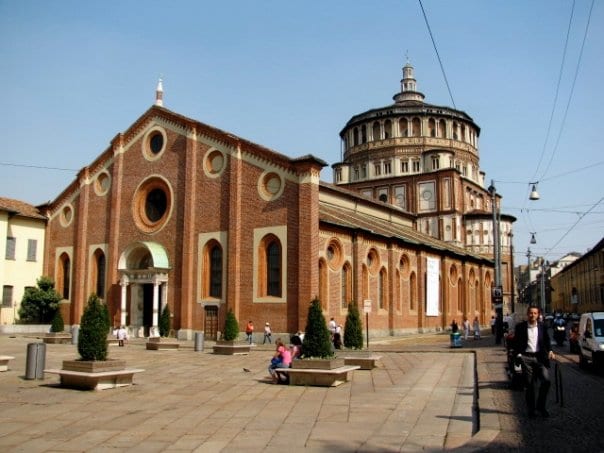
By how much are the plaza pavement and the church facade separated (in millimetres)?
11357

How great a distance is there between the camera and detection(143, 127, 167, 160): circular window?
3609cm

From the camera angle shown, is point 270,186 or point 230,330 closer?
point 230,330

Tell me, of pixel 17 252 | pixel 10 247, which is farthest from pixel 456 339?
pixel 10 247

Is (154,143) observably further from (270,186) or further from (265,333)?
(265,333)

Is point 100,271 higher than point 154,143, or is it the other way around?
point 154,143

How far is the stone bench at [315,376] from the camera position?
14.1 meters

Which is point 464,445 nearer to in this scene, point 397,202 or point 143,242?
point 143,242

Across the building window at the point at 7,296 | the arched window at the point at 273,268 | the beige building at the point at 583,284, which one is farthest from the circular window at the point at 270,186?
the beige building at the point at 583,284

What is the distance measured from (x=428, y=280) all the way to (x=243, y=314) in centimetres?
1627

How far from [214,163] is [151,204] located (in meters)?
5.89

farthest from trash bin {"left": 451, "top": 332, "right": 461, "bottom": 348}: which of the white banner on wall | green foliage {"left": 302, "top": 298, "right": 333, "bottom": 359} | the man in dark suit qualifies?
the man in dark suit

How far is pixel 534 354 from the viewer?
10023 millimetres

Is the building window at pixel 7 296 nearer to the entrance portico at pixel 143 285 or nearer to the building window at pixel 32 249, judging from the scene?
the building window at pixel 32 249

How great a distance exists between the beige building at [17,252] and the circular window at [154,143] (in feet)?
32.4
